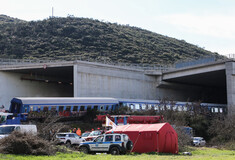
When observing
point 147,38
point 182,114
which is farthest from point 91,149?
point 147,38

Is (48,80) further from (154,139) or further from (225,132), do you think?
(154,139)

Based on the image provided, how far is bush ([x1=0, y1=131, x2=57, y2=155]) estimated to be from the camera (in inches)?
639

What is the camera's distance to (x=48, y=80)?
57.0m

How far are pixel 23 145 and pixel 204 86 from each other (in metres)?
60.3

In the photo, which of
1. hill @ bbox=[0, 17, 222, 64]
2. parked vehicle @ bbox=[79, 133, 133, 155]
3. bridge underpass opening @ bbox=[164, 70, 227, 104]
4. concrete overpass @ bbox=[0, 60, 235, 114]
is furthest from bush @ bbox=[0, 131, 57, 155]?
hill @ bbox=[0, 17, 222, 64]

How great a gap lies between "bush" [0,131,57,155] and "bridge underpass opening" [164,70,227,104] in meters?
39.6

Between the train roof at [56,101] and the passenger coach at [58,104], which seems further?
the train roof at [56,101]

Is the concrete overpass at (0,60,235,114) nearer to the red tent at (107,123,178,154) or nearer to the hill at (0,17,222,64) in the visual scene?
the red tent at (107,123,178,154)

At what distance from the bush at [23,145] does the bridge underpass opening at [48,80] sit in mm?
32536

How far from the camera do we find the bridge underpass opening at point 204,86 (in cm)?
5703

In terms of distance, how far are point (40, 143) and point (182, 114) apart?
2763cm

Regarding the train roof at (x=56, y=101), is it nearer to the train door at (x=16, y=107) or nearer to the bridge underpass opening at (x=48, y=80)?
the train door at (x=16, y=107)

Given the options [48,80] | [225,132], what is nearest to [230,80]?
[225,132]

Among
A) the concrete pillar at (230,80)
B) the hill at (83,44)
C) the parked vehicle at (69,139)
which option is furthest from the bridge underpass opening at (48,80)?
the parked vehicle at (69,139)
